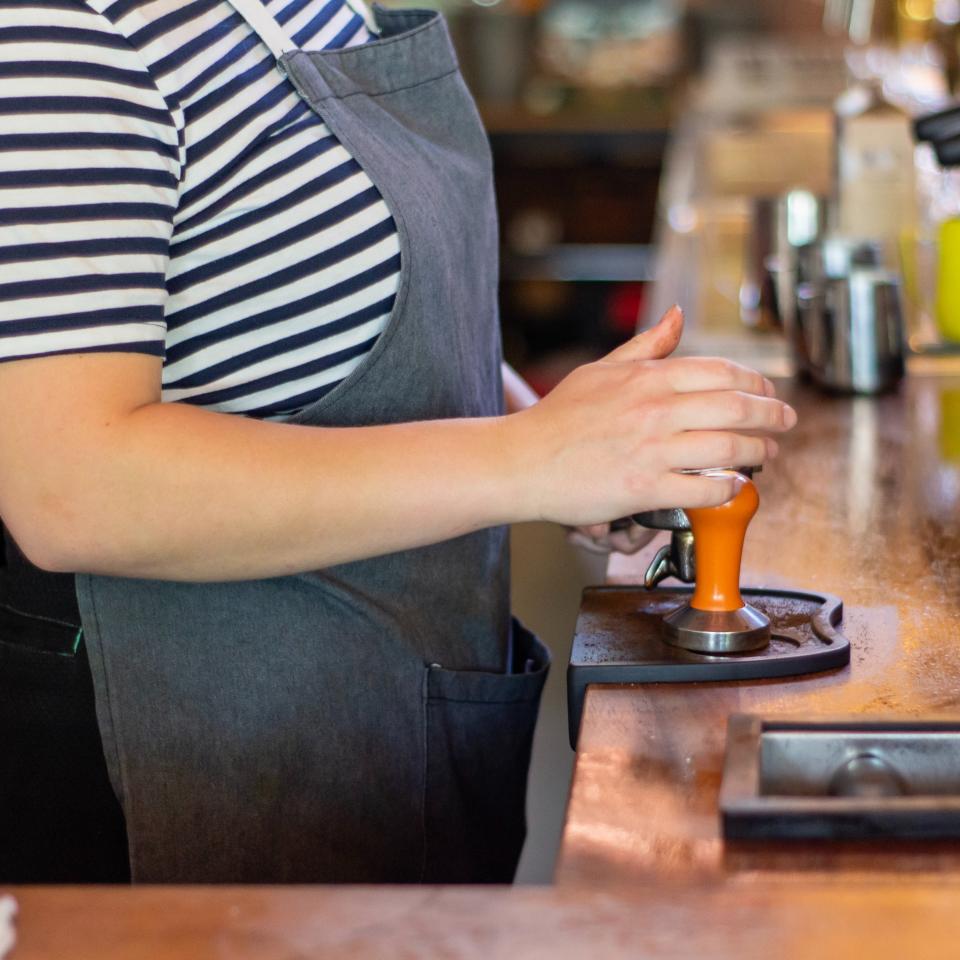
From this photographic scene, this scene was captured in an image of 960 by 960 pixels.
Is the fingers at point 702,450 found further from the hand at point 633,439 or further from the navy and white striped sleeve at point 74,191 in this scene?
the navy and white striped sleeve at point 74,191

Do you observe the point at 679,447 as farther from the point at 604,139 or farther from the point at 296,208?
the point at 604,139

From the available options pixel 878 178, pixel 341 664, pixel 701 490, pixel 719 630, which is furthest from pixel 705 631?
pixel 878 178

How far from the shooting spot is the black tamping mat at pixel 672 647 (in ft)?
2.81

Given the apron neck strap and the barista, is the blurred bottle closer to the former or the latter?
the barista

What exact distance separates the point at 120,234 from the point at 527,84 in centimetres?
576

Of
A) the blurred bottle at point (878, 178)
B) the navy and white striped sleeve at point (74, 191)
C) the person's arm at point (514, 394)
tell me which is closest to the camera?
the navy and white striped sleeve at point (74, 191)

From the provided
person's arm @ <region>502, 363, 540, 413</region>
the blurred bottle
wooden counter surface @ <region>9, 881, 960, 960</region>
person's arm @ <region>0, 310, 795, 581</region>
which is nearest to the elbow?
person's arm @ <region>0, 310, 795, 581</region>

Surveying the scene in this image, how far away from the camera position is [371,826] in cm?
100

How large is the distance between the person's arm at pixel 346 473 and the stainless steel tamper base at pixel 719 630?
0.36 feet

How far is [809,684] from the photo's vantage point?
852 millimetres

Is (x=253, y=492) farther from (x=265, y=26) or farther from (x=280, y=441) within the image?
(x=265, y=26)

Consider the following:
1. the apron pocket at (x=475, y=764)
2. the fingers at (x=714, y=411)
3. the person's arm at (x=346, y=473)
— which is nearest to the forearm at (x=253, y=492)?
the person's arm at (x=346, y=473)

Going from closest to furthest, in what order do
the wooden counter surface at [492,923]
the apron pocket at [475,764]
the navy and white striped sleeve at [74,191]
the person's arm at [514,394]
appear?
the wooden counter surface at [492,923] < the navy and white striped sleeve at [74,191] < the apron pocket at [475,764] < the person's arm at [514,394]

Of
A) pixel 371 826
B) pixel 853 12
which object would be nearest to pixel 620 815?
pixel 371 826
